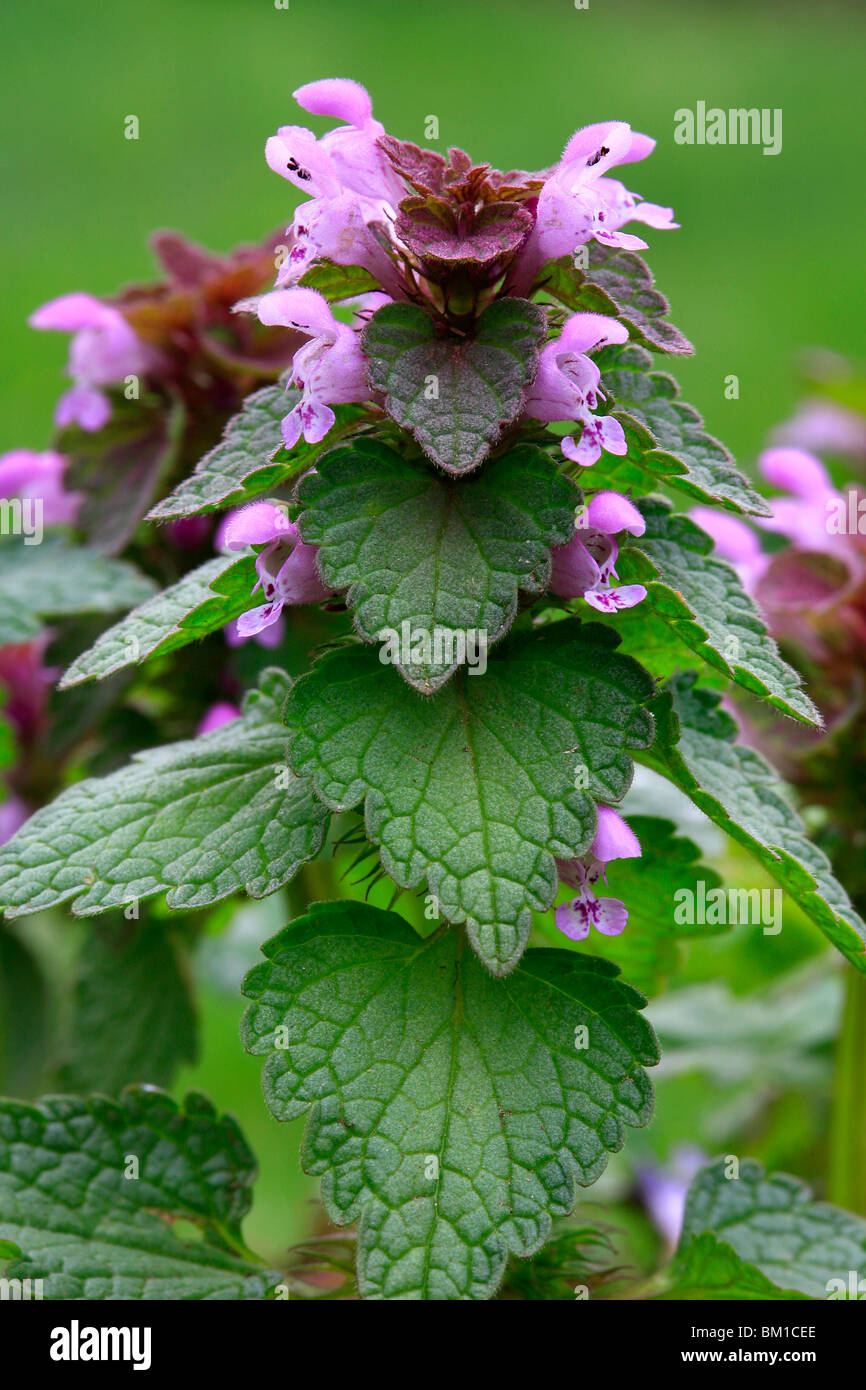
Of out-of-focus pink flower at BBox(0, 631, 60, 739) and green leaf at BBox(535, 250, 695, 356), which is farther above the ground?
green leaf at BBox(535, 250, 695, 356)

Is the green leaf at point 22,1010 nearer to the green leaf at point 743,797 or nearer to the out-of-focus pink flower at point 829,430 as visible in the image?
the green leaf at point 743,797

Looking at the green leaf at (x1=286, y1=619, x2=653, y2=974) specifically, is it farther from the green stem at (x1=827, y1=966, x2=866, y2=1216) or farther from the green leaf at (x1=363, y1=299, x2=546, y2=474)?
the green stem at (x1=827, y1=966, x2=866, y2=1216)

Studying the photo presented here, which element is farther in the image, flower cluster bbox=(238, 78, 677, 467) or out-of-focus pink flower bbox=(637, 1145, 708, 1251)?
out-of-focus pink flower bbox=(637, 1145, 708, 1251)

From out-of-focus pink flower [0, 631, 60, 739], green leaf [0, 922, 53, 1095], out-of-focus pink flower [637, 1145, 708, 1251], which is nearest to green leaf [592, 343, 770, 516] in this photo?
out-of-focus pink flower [0, 631, 60, 739]

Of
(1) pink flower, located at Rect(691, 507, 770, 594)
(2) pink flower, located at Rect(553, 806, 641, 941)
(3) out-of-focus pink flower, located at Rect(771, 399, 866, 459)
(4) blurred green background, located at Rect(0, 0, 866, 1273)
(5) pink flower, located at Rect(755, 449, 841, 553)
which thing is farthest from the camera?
(4) blurred green background, located at Rect(0, 0, 866, 1273)

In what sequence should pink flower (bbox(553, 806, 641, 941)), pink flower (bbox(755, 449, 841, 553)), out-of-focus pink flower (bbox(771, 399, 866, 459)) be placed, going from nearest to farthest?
1. pink flower (bbox(553, 806, 641, 941))
2. pink flower (bbox(755, 449, 841, 553))
3. out-of-focus pink flower (bbox(771, 399, 866, 459))

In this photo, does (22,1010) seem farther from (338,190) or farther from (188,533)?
(338,190)
